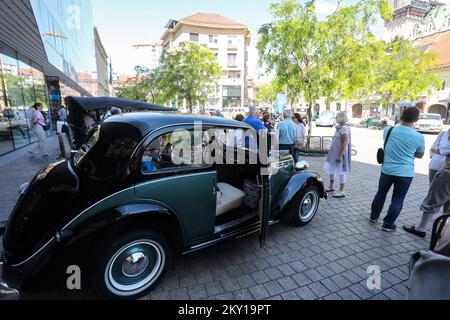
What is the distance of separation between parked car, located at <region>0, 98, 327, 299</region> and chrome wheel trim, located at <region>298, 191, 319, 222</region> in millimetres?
1241

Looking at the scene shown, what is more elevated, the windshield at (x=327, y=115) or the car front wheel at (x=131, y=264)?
the windshield at (x=327, y=115)

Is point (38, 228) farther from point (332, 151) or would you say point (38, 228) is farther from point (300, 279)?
point (332, 151)

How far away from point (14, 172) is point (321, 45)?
1077cm

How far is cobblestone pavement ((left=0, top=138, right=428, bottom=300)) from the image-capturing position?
2506 mm

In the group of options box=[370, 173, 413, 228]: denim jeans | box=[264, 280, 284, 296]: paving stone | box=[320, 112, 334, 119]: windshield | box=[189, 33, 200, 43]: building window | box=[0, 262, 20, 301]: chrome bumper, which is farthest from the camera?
box=[189, 33, 200, 43]: building window

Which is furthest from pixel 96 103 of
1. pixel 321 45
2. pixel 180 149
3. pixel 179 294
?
pixel 321 45

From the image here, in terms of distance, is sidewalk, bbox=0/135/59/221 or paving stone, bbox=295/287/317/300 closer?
paving stone, bbox=295/287/317/300

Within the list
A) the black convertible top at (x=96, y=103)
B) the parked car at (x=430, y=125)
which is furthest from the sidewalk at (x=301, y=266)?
the parked car at (x=430, y=125)

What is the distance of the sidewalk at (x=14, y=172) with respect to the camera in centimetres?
457

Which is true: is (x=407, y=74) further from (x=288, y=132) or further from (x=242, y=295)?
(x=242, y=295)

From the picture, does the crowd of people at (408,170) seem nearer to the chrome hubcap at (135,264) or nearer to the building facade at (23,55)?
the chrome hubcap at (135,264)

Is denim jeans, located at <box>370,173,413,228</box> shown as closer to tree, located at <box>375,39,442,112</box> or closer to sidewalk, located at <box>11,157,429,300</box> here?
sidewalk, located at <box>11,157,429,300</box>

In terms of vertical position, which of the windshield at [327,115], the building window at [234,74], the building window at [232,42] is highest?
the building window at [232,42]

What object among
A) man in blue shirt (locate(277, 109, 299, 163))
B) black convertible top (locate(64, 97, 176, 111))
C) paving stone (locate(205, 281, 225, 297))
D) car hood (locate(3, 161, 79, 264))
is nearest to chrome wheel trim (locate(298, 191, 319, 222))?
paving stone (locate(205, 281, 225, 297))
